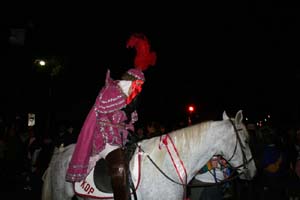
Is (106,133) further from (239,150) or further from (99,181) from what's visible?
(239,150)

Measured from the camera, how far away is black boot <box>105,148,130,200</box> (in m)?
3.78

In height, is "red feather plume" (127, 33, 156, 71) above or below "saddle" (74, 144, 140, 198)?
above

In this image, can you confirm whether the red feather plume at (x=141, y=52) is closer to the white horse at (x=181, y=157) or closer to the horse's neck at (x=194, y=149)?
the white horse at (x=181, y=157)

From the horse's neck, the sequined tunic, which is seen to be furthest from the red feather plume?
the horse's neck

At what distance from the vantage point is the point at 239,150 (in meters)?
4.06

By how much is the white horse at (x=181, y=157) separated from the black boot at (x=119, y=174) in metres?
0.16

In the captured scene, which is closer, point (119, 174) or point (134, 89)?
point (119, 174)

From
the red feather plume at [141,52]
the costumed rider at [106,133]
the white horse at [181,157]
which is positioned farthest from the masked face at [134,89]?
the white horse at [181,157]

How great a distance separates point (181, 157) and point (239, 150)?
0.79 m

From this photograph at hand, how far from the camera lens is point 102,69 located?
24.5m

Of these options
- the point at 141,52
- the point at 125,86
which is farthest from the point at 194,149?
the point at 141,52

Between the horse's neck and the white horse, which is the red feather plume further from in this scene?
the horse's neck

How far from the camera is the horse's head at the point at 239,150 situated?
405 cm

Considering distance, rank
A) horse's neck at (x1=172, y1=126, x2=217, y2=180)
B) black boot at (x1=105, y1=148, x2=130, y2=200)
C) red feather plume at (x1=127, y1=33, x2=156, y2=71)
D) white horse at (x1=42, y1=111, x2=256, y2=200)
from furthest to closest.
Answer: red feather plume at (x1=127, y1=33, x2=156, y2=71)
horse's neck at (x1=172, y1=126, x2=217, y2=180)
white horse at (x1=42, y1=111, x2=256, y2=200)
black boot at (x1=105, y1=148, x2=130, y2=200)
